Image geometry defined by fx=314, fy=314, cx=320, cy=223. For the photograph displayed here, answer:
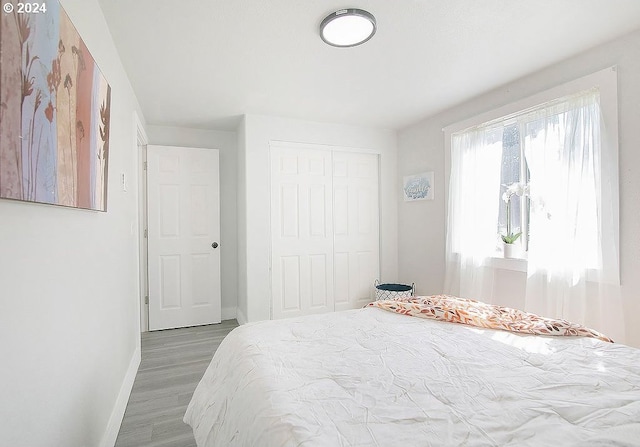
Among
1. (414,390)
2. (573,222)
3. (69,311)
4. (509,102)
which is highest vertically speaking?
(509,102)

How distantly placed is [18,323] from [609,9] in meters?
3.02

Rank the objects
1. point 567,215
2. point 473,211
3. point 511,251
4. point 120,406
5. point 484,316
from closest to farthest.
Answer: point 484,316
point 120,406
point 567,215
point 511,251
point 473,211

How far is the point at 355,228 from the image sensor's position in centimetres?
407

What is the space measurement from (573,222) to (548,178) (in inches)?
15.2

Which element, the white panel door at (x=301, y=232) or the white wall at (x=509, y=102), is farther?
the white panel door at (x=301, y=232)

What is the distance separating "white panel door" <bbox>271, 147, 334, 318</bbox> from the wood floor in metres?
0.91

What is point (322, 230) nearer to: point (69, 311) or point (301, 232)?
point (301, 232)

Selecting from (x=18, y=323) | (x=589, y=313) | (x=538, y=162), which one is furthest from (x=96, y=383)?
(x=538, y=162)

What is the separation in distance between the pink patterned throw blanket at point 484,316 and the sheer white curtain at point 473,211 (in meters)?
1.01

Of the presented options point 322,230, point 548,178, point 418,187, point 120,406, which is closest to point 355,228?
point 322,230

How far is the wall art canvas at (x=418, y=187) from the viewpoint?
3.66 metres

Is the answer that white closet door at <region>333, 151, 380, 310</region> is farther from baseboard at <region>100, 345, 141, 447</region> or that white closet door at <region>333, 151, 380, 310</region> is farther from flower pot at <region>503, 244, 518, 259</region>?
baseboard at <region>100, 345, 141, 447</region>

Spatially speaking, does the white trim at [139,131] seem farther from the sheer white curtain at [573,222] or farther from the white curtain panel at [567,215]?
the sheer white curtain at [573,222]

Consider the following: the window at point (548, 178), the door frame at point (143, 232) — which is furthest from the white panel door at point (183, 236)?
the window at point (548, 178)
